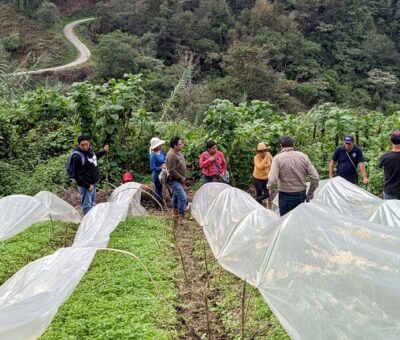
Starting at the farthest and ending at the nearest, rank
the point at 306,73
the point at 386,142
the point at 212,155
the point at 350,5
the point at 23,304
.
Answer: the point at 350,5, the point at 306,73, the point at 386,142, the point at 212,155, the point at 23,304

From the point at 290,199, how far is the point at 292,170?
0.40 m

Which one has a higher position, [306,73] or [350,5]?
[350,5]

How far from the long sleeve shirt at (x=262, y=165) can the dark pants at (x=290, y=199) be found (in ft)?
6.05

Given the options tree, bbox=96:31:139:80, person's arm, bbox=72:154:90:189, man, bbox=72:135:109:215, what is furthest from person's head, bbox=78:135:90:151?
tree, bbox=96:31:139:80

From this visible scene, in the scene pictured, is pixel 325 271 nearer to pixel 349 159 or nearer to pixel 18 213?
pixel 349 159

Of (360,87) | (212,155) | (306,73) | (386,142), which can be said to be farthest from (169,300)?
(360,87)

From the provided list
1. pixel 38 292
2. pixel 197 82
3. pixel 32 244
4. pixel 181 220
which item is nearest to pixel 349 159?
pixel 181 220

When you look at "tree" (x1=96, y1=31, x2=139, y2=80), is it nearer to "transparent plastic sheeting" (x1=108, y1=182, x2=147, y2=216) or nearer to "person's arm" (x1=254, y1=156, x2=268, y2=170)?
"transparent plastic sheeting" (x1=108, y1=182, x2=147, y2=216)

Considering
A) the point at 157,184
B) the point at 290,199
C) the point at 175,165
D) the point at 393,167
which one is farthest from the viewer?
the point at 157,184

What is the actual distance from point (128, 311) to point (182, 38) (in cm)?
3449

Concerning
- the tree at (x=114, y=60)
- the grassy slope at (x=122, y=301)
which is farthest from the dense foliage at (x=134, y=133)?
the tree at (x=114, y=60)

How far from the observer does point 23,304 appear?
129 inches

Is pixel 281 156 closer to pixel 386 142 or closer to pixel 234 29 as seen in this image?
pixel 386 142

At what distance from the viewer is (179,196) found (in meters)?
7.41
